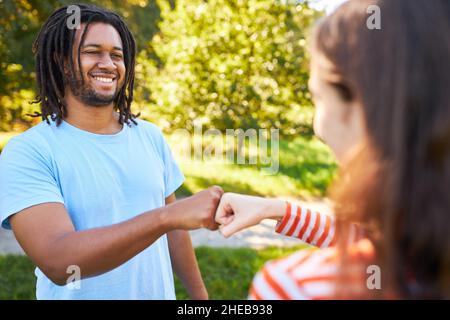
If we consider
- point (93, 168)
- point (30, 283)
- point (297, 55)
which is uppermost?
point (297, 55)

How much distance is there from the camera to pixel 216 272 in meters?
4.55

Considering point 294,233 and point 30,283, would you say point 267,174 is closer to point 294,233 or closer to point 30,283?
point 30,283

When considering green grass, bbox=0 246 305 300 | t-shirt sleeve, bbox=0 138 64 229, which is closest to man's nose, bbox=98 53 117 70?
t-shirt sleeve, bbox=0 138 64 229

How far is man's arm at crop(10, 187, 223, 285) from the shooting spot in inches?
51.6

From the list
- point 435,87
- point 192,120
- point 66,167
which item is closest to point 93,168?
point 66,167

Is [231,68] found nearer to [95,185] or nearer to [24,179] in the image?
[95,185]

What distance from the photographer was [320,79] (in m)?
0.88

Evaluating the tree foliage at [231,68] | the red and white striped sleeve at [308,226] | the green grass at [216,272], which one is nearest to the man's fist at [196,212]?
the red and white striped sleeve at [308,226]

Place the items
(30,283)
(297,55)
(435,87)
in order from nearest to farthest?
(435,87), (30,283), (297,55)

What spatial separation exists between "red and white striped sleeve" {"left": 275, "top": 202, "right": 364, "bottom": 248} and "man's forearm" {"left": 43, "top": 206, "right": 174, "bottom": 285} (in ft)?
0.99

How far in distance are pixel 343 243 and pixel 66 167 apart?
107 centimetres

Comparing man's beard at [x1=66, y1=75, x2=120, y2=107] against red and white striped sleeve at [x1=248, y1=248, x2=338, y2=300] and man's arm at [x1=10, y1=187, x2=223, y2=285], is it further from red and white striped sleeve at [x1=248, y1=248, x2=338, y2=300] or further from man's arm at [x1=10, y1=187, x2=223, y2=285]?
red and white striped sleeve at [x1=248, y1=248, x2=338, y2=300]

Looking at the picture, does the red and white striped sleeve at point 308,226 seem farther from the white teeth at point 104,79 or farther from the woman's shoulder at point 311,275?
the white teeth at point 104,79

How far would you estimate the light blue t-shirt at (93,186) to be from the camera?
155 centimetres
